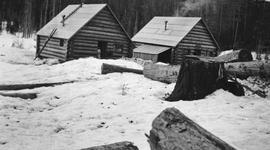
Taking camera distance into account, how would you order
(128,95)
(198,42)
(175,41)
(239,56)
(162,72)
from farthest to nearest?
(198,42), (175,41), (239,56), (162,72), (128,95)

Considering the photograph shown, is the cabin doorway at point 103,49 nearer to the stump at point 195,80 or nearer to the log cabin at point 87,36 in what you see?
the log cabin at point 87,36

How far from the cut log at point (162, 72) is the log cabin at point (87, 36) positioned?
9.72 meters

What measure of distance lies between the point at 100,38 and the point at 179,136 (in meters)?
20.2

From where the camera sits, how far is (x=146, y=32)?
29750 mm

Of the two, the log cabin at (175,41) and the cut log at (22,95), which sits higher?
the log cabin at (175,41)

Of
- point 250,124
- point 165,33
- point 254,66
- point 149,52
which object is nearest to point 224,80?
point 254,66

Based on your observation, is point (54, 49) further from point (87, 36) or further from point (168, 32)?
point (168, 32)

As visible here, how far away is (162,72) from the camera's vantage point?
559 inches

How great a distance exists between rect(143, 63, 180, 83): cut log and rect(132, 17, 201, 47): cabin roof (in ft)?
35.0

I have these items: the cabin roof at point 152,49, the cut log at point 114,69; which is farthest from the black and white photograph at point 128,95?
the cabin roof at point 152,49

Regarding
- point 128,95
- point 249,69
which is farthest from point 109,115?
point 249,69

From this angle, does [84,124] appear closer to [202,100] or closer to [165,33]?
[202,100]

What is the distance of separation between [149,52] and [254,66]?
12701mm

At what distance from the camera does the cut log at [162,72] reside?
1352cm
